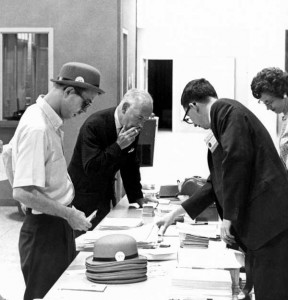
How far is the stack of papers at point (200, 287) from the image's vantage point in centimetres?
245

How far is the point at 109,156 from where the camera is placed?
388 centimetres

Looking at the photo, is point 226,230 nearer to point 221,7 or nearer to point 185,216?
point 185,216

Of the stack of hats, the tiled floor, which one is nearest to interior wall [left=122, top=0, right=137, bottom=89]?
the tiled floor

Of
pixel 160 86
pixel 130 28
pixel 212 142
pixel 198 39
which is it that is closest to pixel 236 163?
pixel 212 142

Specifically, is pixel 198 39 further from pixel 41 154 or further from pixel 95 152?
pixel 41 154

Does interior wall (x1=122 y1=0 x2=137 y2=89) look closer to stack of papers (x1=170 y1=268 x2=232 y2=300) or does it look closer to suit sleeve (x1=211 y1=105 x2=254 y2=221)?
suit sleeve (x1=211 y1=105 x2=254 y2=221)

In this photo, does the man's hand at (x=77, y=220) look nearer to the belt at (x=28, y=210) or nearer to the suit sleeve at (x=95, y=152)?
the belt at (x=28, y=210)

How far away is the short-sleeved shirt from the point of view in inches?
111

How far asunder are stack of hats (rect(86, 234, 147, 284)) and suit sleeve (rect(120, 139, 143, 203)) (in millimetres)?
1702

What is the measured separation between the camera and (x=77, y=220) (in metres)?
2.95

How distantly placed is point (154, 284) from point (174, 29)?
593 inches

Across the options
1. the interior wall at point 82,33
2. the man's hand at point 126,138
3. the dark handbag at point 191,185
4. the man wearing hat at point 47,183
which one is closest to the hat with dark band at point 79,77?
the man wearing hat at point 47,183

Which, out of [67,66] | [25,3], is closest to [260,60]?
[25,3]

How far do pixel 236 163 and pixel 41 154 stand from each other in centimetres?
83
